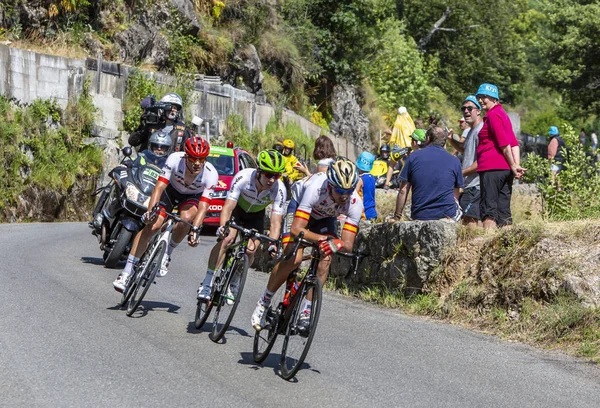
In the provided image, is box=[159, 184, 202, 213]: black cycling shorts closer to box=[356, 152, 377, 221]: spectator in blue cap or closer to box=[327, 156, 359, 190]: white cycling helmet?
box=[327, 156, 359, 190]: white cycling helmet

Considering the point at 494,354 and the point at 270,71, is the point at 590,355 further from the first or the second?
the point at 270,71

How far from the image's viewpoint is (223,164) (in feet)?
73.5

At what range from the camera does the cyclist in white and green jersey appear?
398 inches

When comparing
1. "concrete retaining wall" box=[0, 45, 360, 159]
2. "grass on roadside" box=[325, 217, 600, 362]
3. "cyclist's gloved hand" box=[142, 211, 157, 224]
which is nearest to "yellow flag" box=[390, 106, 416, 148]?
"concrete retaining wall" box=[0, 45, 360, 159]

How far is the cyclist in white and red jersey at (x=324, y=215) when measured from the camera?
8.85 m

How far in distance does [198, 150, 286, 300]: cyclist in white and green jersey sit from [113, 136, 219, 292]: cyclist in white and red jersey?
461mm

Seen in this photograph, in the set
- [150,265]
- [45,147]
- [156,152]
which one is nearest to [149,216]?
[150,265]

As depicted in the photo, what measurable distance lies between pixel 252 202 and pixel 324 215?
1.38 meters

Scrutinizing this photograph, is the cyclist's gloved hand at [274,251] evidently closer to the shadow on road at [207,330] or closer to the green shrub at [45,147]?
the shadow on road at [207,330]

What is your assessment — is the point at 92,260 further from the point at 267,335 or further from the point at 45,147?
the point at 45,147

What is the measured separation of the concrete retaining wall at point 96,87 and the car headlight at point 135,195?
12.2 metres

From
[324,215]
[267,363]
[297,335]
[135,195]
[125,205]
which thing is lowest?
[267,363]

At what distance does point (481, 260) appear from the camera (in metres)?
12.0

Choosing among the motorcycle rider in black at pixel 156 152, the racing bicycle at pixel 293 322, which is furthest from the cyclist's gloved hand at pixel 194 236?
the motorcycle rider in black at pixel 156 152
